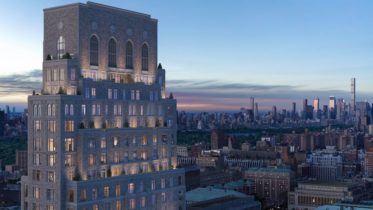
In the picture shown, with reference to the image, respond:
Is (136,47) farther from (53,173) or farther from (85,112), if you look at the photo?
(53,173)

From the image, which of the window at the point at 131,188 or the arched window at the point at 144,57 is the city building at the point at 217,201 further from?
the arched window at the point at 144,57

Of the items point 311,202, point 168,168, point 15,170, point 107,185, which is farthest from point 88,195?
point 15,170

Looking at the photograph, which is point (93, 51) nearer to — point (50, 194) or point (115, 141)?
point (115, 141)

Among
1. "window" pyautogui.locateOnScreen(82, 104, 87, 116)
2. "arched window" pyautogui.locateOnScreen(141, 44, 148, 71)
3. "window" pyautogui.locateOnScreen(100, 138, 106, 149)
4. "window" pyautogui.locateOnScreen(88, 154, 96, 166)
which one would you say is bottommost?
"window" pyautogui.locateOnScreen(88, 154, 96, 166)

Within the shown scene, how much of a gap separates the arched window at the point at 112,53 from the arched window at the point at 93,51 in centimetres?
157

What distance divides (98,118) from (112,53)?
543cm

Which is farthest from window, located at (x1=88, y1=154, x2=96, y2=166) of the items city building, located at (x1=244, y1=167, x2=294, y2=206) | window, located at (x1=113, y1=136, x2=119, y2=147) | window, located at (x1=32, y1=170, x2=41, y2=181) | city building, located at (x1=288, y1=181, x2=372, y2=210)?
city building, located at (x1=244, y1=167, x2=294, y2=206)

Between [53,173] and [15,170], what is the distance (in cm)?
13657

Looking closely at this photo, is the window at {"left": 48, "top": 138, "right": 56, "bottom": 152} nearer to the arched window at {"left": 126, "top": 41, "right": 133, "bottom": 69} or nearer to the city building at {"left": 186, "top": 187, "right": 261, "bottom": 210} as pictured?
the arched window at {"left": 126, "top": 41, "right": 133, "bottom": 69}

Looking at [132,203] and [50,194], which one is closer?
[50,194]

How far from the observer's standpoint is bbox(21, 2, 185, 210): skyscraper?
4250cm

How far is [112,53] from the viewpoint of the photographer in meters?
46.5

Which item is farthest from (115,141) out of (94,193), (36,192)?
(36,192)

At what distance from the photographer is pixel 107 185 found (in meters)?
44.1
